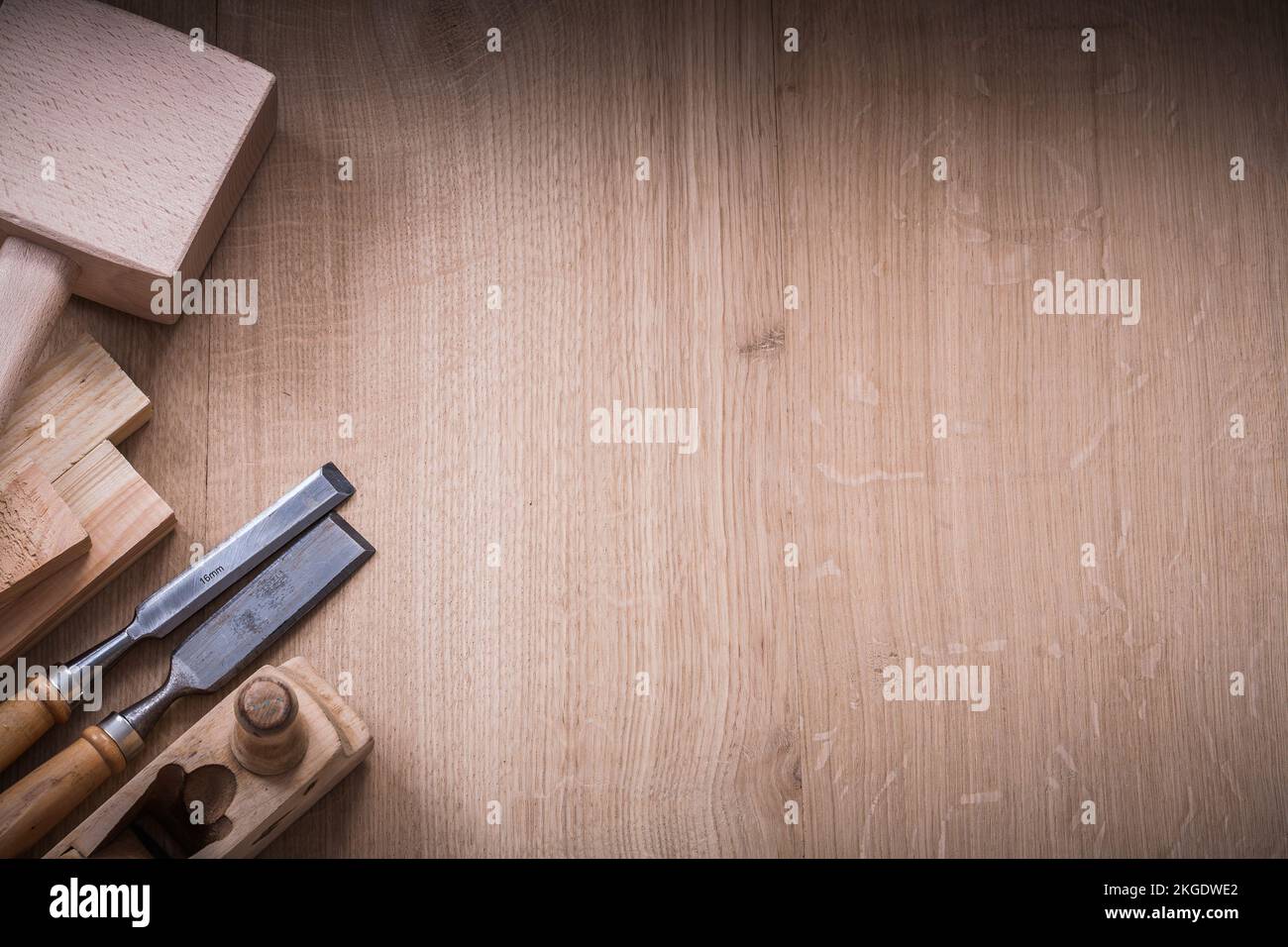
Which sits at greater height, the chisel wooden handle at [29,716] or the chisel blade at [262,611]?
the chisel blade at [262,611]

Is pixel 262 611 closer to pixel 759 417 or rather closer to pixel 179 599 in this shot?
pixel 179 599

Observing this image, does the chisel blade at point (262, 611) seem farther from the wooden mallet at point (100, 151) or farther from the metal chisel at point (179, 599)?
the wooden mallet at point (100, 151)

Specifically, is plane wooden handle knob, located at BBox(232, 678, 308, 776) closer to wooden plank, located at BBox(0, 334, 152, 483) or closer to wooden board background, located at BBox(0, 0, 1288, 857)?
wooden board background, located at BBox(0, 0, 1288, 857)

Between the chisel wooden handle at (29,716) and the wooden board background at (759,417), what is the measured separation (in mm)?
65

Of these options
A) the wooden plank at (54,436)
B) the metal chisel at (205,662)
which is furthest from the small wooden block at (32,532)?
the metal chisel at (205,662)

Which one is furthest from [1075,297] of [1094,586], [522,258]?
[522,258]

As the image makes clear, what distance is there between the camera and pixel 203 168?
2.58ft

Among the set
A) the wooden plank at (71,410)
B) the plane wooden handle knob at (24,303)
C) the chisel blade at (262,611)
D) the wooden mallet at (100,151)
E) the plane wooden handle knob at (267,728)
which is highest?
the wooden mallet at (100,151)

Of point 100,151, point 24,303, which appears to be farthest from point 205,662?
point 100,151

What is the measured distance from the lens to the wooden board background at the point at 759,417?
842 millimetres

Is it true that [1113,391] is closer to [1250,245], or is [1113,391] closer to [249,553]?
[1250,245]

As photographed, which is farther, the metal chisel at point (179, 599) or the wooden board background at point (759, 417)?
the wooden board background at point (759, 417)

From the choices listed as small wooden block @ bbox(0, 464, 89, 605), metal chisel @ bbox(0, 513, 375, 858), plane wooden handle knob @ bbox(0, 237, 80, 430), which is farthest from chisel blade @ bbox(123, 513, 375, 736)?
plane wooden handle knob @ bbox(0, 237, 80, 430)

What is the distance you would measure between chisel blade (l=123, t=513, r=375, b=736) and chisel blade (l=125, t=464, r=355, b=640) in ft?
0.05
